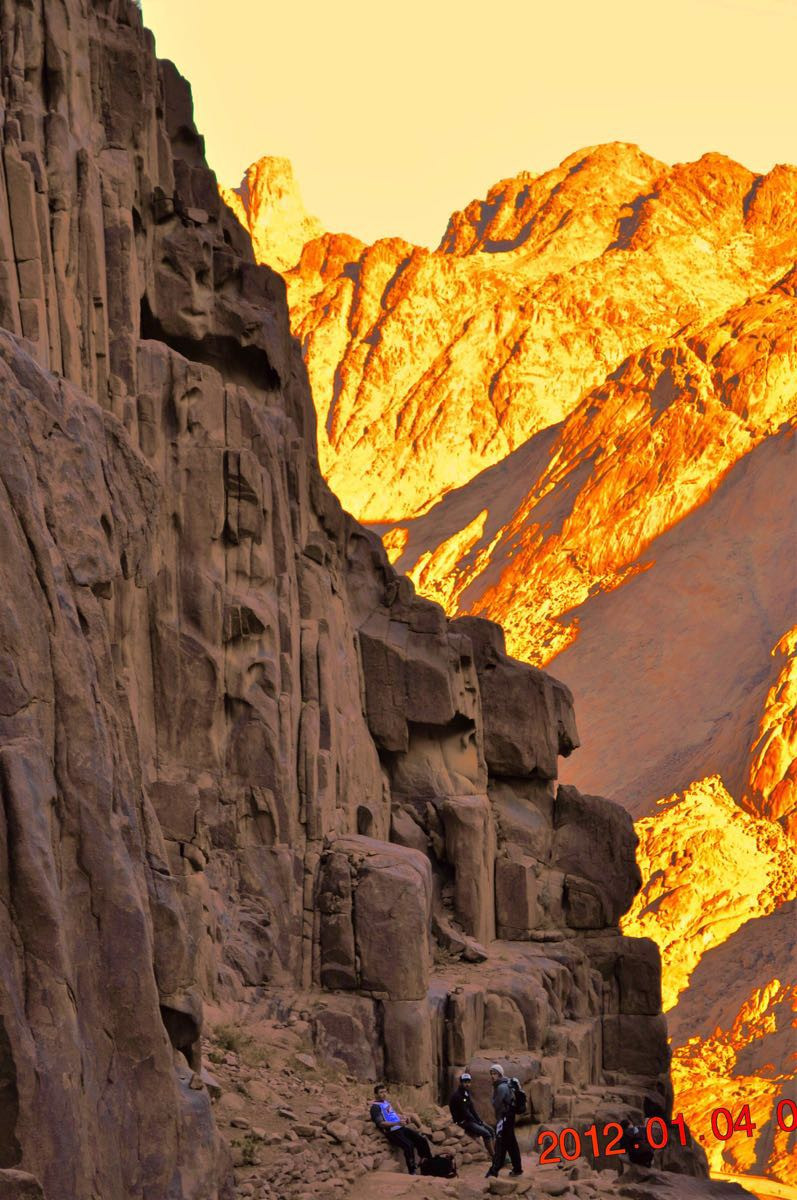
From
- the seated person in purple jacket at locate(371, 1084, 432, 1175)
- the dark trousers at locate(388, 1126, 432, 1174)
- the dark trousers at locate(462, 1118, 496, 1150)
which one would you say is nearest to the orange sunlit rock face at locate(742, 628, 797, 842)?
the dark trousers at locate(462, 1118, 496, 1150)

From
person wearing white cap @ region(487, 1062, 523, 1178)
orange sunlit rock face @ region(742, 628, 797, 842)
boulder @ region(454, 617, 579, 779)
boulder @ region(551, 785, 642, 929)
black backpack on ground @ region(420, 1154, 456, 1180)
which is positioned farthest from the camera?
orange sunlit rock face @ region(742, 628, 797, 842)

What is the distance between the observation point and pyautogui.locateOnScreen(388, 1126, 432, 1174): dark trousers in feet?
75.0

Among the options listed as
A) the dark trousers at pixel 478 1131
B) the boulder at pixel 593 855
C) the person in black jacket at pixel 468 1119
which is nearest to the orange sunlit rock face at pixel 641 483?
the boulder at pixel 593 855

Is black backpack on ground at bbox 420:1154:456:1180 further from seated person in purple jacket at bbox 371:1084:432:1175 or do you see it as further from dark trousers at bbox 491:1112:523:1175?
dark trousers at bbox 491:1112:523:1175

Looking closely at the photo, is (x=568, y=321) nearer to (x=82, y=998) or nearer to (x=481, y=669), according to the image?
(x=481, y=669)

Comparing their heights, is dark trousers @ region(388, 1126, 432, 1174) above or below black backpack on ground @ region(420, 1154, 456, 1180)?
above

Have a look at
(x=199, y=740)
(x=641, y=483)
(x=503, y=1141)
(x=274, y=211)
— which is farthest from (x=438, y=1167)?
(x=274, y=211)

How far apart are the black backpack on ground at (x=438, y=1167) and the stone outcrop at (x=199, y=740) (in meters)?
3.92

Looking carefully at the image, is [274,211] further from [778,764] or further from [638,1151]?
[638,1151]

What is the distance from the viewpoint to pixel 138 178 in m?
32.1

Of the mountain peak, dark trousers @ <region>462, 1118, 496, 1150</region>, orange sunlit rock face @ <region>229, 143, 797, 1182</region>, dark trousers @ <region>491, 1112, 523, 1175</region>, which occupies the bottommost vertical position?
dark trousers @ <region>491, 1112, 523, 1175</region>

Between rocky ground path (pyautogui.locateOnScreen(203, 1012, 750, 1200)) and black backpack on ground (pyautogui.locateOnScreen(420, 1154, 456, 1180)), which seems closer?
rocky ground path (pyautogui.locateOnScreen(203, 1012, 750, 1200))

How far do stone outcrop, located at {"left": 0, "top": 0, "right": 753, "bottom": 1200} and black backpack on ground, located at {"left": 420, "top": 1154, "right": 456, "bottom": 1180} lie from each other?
3.92m

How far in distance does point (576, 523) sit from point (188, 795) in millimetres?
68674
